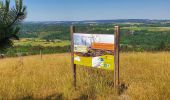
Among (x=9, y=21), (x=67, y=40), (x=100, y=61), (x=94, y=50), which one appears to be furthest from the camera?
(x=67, y=40)

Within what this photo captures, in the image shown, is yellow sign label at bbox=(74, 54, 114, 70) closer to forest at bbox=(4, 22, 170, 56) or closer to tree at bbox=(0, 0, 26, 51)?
forest at bbox=(4, 22, 170, 56)

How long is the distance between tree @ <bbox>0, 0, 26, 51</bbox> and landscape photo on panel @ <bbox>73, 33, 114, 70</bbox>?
134 inches

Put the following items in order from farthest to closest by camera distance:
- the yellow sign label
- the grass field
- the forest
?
1. the forest
2. the yellow sign label
3. the grass field

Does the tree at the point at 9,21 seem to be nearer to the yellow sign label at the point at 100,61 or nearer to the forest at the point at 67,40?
the forest at the point at 67,40

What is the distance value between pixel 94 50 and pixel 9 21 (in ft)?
12.7

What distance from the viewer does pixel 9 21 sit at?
472 cm

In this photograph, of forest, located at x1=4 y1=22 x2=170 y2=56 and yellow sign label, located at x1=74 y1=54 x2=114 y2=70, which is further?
forest, located at x1=4 y1=22 x2=170 y2=56

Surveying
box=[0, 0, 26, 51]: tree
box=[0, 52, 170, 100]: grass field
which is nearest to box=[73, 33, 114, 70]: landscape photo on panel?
box=[0, 52, 170, 100]: grass field

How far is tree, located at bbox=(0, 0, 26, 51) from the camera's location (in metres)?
4.58

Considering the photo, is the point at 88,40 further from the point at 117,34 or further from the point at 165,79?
the point at 165,79

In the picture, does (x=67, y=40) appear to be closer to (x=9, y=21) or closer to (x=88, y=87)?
(x=88, y=87)

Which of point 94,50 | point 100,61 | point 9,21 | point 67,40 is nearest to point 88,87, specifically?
point 100,61

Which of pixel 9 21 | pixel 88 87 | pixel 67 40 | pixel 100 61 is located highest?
pixel 9 21

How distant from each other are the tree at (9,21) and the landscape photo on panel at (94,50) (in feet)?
11.2
